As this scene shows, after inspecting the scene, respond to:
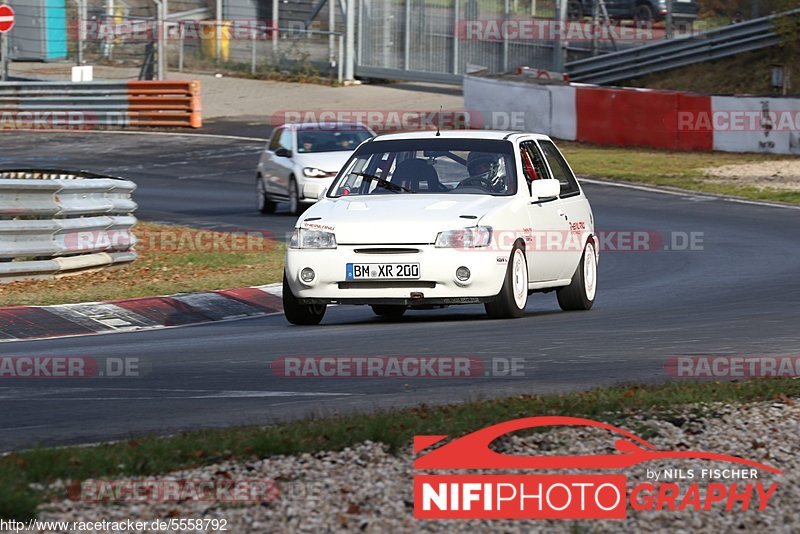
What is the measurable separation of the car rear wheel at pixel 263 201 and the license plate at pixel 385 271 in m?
13.1

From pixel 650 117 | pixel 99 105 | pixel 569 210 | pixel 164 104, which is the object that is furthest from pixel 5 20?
pixel 569 210

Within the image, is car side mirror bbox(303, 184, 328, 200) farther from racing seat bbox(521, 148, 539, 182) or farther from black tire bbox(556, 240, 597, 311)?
racing seat bbox(521, 148, 539, 182)

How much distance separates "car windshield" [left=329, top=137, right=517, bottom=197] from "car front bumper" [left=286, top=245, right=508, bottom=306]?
3.26 feet

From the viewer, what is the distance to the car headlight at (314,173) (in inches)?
902

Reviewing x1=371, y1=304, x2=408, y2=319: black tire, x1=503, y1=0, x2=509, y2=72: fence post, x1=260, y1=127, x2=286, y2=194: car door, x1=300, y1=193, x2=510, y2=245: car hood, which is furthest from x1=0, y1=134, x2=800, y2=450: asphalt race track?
x1=503, y1=0, x2=509, y2=72: fence post

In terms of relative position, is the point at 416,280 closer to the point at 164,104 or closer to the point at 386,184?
the point at 386,184

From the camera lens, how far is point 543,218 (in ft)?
40.2

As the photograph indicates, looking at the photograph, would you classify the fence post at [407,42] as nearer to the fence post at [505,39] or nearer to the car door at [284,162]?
the fence post at [505,39]

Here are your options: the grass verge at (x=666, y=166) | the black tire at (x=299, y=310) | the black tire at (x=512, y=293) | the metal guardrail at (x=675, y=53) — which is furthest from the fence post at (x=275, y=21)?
the black tire at (x=512, y=293)

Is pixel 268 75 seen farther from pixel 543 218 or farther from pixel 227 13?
pixel 543 218

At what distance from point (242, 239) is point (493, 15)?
2317 cm

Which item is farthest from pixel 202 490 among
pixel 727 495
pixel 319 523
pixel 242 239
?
pixel 242 239

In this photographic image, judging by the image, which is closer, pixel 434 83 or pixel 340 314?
pixel 340 314

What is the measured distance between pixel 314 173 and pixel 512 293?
11689mm
